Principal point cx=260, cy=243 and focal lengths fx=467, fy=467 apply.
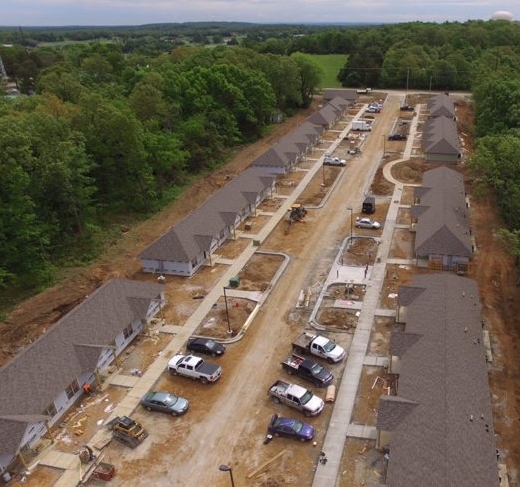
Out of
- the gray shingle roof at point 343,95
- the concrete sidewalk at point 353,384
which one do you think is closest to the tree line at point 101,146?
the gray shingle roof at point 343,95

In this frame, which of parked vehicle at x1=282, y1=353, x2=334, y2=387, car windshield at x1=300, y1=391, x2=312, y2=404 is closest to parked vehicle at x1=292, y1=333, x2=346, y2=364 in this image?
parked vehicle at x1=282, y1=353, x2=334, y2=387

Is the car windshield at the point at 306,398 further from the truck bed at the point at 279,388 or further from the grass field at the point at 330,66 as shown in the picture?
the grass field at the point at 330,66

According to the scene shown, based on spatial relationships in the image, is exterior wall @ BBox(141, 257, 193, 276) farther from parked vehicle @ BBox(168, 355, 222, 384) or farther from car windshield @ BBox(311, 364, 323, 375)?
car windshield @ BBox(311, 364, 323, 375)

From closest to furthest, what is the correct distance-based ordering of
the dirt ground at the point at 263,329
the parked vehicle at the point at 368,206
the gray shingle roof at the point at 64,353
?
1. the dirt ground at the point at 263,329
2. the gray shingle roof at the point at 64,353
3. the parked vehicle at the point at 368,206

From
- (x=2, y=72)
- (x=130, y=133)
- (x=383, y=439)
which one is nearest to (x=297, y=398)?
(x=383, y=439)

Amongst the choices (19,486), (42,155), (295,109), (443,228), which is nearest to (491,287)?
(443,228)

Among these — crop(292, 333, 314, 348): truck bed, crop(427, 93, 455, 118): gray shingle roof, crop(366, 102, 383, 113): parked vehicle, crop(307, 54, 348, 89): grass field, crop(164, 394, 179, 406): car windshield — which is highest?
crop(307, 54, 348, 89): grass field
